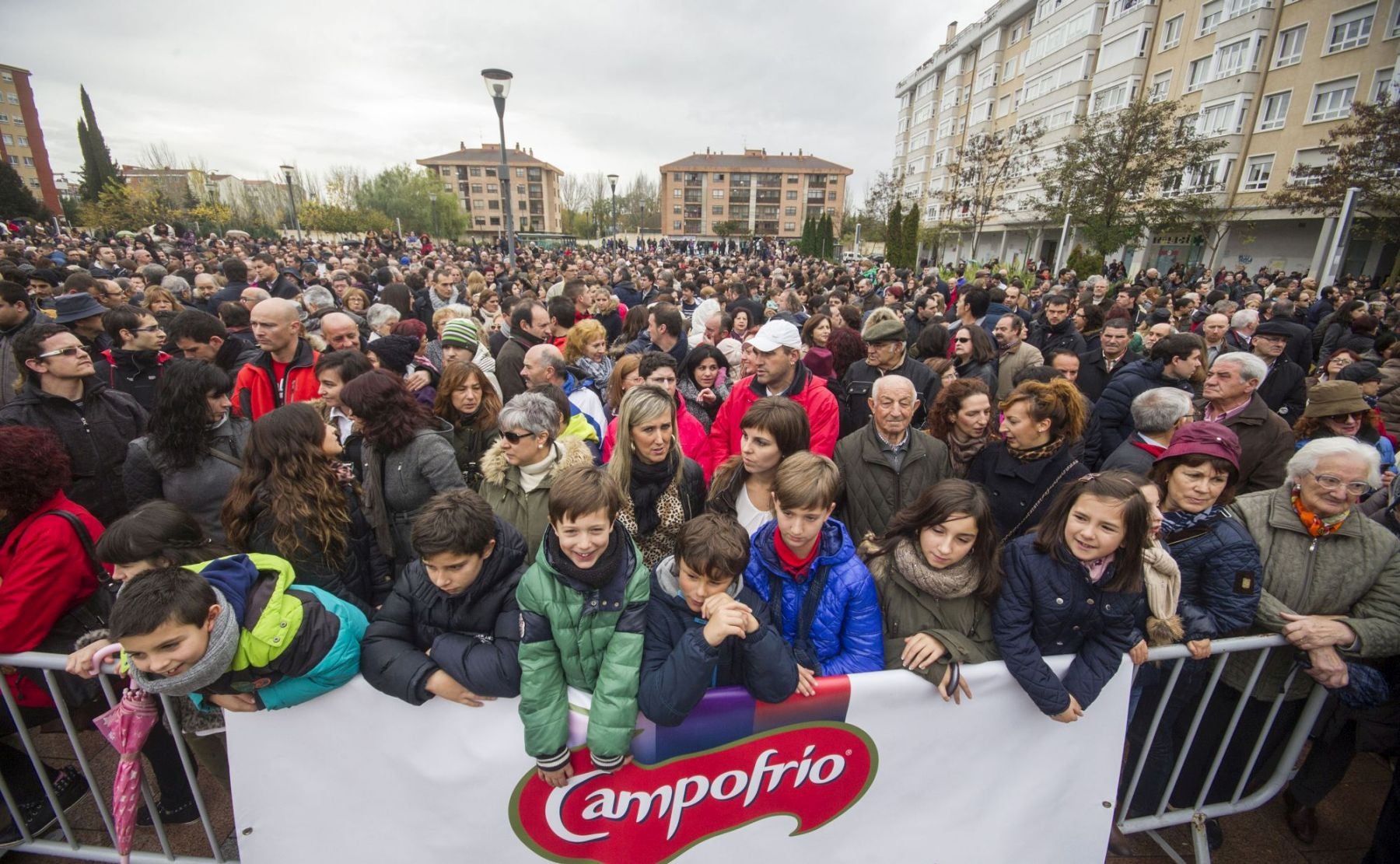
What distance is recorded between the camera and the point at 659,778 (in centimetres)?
216

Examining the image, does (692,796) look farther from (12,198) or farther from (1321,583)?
(12,198)

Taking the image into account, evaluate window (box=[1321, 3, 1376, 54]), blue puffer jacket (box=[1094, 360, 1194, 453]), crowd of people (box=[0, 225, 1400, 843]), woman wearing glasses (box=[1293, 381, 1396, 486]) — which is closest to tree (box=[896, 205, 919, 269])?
window (box=[1321, 3, 1376, 54])

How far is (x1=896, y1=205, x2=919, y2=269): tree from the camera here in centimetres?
3338

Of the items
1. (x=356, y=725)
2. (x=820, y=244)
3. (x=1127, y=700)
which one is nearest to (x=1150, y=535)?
(x=1127, y=700)

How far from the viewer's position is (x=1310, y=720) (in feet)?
8.75

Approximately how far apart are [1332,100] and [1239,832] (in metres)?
37.0

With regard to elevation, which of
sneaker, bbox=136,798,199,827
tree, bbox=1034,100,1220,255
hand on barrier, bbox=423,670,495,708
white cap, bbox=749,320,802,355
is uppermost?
tree, bbox=1034,100,1220,255

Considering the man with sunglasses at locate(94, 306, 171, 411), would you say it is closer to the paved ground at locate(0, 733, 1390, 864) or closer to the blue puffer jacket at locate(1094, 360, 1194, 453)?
the paved ground at locate(0, 733, 1390, 864)

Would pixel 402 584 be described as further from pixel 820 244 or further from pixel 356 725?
pixel 820 244

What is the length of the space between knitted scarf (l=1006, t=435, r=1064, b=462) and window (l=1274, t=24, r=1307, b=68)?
38.1 m

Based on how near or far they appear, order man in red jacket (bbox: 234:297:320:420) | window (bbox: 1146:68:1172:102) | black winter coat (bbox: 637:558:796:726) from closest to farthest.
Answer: black winter coat (bbox: 637:558:796:726), man in red jacket (bbox: 234:297:320:420), window (bbox: 1146:68:1172:102)

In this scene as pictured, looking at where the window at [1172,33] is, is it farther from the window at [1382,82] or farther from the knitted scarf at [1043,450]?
the knitted scarf at [1043,450]

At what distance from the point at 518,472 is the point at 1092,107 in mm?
49287

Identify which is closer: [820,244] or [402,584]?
[402,584]
